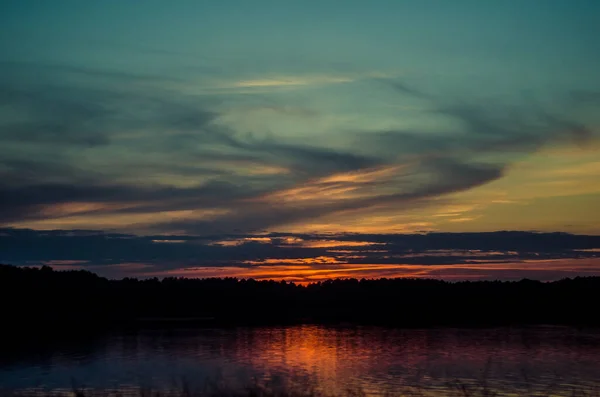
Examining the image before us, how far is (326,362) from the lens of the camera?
36969mm

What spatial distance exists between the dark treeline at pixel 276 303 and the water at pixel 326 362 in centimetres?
1726

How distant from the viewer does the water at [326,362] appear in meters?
28.5

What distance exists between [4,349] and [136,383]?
21858 millimetres

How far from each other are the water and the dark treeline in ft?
56.6

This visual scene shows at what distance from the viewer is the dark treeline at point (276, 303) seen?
76188 mm

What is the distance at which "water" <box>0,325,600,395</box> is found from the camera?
28500mm

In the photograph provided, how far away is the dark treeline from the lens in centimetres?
7619

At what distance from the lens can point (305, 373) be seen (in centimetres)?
3244

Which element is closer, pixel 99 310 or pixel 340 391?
pixel 340 391

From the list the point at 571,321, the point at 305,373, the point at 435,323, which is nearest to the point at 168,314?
the point at 435,323

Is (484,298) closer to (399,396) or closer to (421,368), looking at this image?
(421,368)

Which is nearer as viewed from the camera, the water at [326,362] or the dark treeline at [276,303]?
the water at [326,362]

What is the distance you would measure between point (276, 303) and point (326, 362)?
67.0 meters

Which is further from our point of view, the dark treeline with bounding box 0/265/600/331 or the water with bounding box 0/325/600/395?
the dark treeline with bounding box 0/265/600/331
